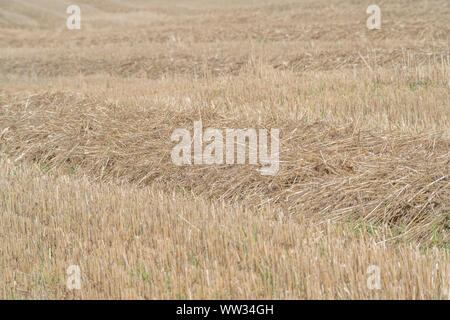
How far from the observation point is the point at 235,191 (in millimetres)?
5332

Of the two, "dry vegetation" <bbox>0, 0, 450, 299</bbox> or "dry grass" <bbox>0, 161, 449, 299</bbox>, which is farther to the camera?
"dry vegetation" <bbox>0, 0, 450, 299</bbox>

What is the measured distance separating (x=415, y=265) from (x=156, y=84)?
8765 millimetres

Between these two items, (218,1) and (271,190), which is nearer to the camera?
(271,190)

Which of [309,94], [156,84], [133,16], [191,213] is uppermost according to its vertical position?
[133,16]

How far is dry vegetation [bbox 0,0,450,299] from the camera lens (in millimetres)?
3344

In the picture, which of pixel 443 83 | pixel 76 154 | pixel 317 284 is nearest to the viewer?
pixel 317 284

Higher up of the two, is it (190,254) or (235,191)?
(235,191)

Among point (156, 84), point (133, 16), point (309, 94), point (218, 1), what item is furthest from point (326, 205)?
point (218, 1)

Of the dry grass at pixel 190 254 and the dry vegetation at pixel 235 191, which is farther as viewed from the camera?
the dry vegetation at pixel 235 191

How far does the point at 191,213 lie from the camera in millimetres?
4637

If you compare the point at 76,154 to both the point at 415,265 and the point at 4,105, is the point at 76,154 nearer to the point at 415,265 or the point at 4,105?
the point at 4,105

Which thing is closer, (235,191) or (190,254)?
(190,254)

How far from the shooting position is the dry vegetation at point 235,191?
334cm

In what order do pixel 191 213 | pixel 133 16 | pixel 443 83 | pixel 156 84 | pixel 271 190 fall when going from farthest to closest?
pixel 133 16
pixel 156 84
pixel 443 83
pixel 271 190
pixel 191 213
